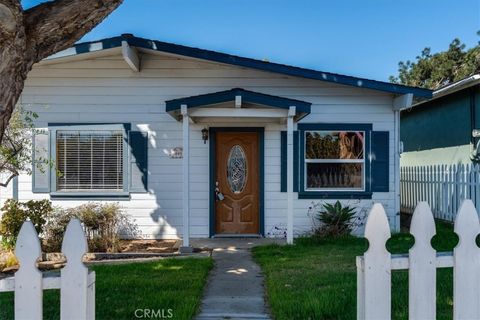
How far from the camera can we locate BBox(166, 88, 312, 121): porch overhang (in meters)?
8.43

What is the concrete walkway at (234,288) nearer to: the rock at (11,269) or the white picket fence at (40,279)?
the white picket fence at (40,279)

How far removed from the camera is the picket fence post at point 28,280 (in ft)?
7.95

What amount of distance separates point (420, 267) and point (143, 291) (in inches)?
140

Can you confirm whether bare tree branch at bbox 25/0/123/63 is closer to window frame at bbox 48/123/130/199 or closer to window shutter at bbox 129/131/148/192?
Answer: window shutter at bbox 129/131/148/192

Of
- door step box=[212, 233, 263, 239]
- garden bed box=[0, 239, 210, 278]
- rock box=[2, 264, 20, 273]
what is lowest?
rock box=[2, 264, 20, 273]

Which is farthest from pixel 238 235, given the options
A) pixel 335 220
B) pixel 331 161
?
pixel 331 161

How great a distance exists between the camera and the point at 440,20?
31625 mm

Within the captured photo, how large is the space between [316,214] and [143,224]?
11.9ft

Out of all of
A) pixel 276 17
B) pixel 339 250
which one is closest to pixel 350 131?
pixel 339 250

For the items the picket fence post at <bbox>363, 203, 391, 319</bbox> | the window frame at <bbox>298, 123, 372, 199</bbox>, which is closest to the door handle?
the window frame at <bbox>298, 123, 372, 199</bbox>

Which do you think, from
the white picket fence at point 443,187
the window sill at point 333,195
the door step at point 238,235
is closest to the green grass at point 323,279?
the window sill at point 333,195

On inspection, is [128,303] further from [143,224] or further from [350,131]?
[350,131]

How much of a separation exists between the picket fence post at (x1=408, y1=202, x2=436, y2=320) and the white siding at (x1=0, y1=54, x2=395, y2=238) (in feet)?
24.3

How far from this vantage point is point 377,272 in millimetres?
2521
